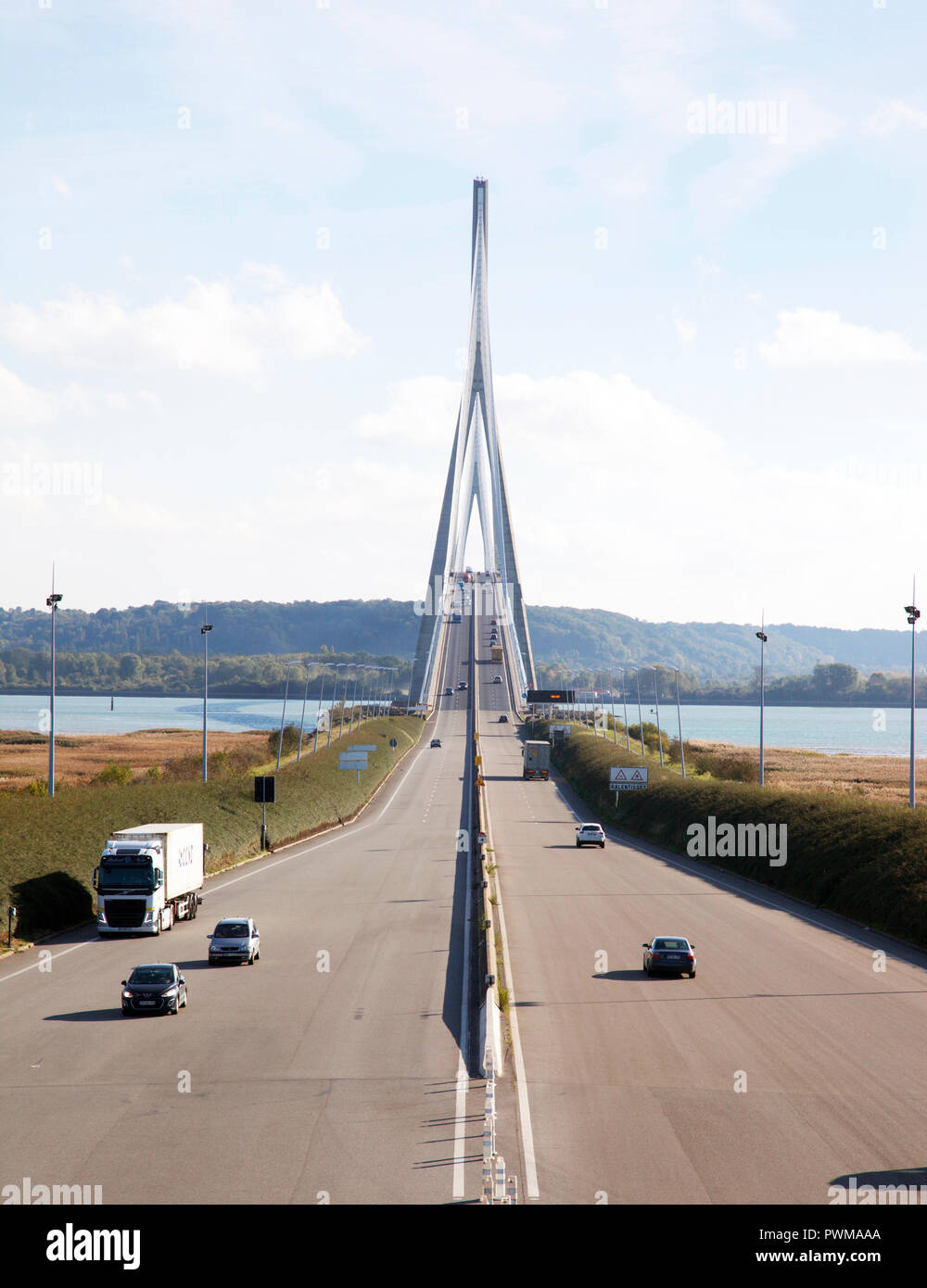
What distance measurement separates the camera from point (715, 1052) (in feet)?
84.1

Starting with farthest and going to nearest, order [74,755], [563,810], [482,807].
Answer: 1. [74,755]
2. [563,810]
3. [482,807]

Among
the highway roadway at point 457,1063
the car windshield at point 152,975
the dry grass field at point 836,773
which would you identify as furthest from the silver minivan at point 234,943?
the dry grass field at point 836,773

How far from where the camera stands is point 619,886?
55094 mm

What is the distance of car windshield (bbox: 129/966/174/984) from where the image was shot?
29812 mm

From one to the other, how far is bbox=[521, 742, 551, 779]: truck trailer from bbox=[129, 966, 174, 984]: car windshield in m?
86.4

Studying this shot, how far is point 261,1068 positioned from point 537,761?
304ft

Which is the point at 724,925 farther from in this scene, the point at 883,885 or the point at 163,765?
the point at 163,765

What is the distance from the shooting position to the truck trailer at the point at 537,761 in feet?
380

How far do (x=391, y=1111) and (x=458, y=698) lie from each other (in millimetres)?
169096

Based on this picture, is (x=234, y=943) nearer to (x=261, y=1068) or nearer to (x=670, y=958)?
(x=261, y=1068)

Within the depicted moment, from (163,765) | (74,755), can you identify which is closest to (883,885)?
(163,765)

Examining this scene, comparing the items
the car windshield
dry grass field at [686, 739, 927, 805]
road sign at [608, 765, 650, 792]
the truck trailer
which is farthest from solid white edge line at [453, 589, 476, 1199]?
the truck trailer

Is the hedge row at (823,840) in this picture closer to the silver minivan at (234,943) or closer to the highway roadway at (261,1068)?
the highway roadway at (261,1068)
